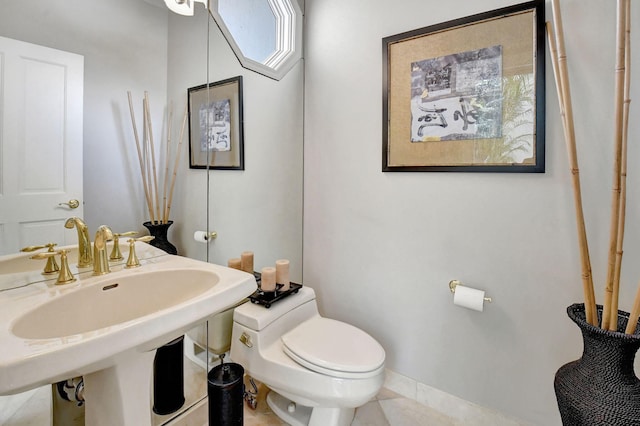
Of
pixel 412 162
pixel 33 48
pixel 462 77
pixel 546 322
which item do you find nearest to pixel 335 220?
pixel 412 162

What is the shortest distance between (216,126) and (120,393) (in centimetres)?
119

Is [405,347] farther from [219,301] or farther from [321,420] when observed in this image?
[219,301]

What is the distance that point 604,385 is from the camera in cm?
96

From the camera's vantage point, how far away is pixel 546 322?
4.31ft

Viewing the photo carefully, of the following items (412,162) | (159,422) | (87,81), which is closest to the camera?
(87,81)

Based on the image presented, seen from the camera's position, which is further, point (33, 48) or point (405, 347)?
point (405, 347)

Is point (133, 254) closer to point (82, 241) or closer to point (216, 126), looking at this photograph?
point (82, 241)

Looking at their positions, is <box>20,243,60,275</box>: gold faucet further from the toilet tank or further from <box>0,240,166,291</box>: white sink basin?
the toilet tank

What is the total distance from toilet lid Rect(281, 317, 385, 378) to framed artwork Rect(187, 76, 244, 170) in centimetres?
94

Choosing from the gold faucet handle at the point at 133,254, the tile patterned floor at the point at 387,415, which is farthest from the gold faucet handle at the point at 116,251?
the tile patterned floor at the point at 387,415

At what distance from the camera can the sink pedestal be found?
85 cm

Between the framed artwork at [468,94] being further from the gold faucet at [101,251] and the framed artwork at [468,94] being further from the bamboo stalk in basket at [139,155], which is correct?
the gold faucet at [101,251]

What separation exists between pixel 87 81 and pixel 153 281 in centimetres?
76

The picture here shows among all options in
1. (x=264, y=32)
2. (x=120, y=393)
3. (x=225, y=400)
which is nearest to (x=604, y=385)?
(x=225, y=400)
